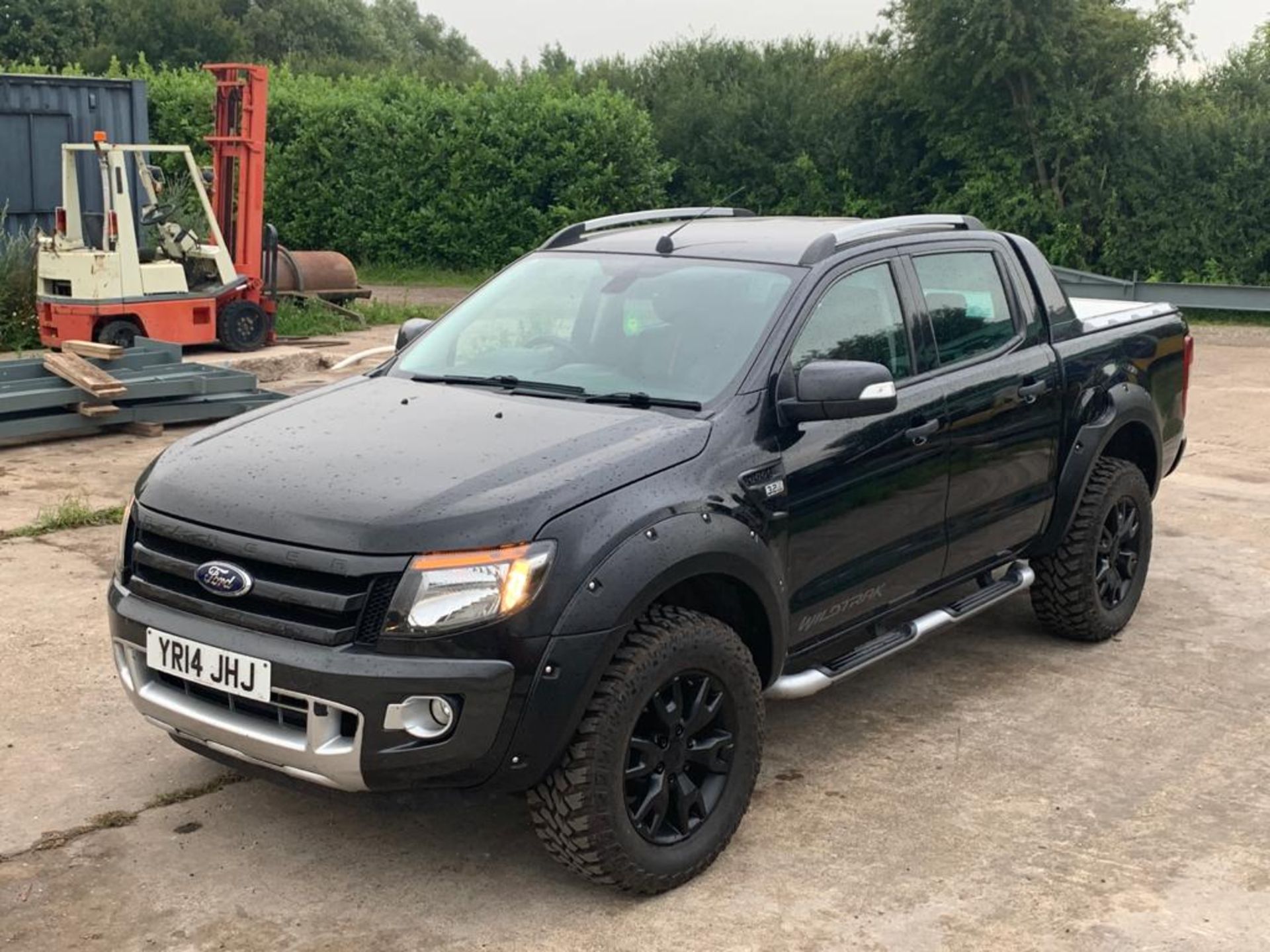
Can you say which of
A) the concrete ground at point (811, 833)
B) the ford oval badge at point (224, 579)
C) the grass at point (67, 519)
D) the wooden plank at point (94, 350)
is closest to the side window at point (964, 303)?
the concrete ground at point (811, 833)

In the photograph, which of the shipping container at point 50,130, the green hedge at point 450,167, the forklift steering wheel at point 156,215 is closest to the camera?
the forklift steering wheel at point 156,215

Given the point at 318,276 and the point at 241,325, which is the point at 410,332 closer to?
the point at 241,325

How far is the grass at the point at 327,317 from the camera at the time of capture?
1633 cm

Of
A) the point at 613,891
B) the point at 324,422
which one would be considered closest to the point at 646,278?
the point at 324,422

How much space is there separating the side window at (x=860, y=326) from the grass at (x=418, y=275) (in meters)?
18.5

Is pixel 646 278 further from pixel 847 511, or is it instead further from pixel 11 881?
pixel 11 881

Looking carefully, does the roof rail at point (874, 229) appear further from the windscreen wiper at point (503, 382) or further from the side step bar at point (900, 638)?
the side step bar at point (900, 638)

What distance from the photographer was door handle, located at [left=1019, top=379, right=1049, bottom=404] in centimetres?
527

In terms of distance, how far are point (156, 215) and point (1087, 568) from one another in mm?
10291

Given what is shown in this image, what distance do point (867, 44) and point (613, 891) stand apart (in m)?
20.9

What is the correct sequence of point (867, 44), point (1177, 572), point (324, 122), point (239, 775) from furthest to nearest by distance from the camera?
1. point (324, 122)
2. point (867, 44)
3. point (1177, 572)
4. point (239, 775)

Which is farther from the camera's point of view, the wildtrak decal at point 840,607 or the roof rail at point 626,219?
the roof rail at point 626,219

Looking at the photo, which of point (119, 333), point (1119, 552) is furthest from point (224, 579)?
point (119, 333)

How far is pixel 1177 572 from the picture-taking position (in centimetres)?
702
